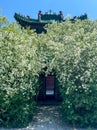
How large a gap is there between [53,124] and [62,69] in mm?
1904

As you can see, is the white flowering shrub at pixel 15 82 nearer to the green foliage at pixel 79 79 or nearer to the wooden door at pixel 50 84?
the green foliage at pixel 79 79

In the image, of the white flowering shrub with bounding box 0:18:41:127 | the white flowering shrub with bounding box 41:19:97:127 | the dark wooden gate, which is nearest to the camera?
the white flowering shrub with bounding box 0:18:41:127

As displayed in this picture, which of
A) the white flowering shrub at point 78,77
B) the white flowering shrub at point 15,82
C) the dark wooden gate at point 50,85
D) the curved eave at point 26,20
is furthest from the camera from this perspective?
the curved eave at point 26,20

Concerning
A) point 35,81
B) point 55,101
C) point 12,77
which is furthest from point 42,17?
point 12,77

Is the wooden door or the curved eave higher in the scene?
the curved eave

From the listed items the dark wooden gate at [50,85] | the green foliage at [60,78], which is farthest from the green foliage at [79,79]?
the dark wooden gate at [50,85]

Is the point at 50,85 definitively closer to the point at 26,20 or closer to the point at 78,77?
the point at 78,77

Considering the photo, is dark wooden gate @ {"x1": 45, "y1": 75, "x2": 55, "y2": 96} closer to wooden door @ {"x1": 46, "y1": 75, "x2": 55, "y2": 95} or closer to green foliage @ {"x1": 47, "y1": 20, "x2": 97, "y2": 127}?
wooden door @ {"x1": 46, "y1": 75, "x2": 55, "y2": 95}

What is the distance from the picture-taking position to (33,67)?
9.28m

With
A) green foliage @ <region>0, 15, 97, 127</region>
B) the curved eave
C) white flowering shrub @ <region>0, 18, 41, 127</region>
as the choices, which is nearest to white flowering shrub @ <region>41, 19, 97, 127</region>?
green foliage @ <region>0, 15, 97, 127</region>

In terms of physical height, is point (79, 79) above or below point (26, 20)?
below

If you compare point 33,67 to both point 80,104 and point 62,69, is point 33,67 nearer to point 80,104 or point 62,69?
point 62,69

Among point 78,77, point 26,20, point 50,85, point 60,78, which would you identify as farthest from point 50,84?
point 26,20

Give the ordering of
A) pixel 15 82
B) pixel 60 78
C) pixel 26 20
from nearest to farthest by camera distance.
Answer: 1. pixel 15 82
2. pixel 60 78
3. pixel 26 20
